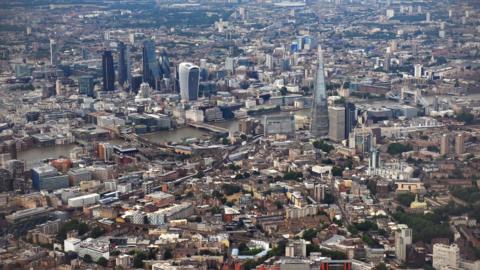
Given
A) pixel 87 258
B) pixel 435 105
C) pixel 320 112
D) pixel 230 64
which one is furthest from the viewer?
pixel 230 64

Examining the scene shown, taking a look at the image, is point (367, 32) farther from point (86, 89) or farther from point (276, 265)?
point (276, 265)

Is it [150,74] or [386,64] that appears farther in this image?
[386,64]

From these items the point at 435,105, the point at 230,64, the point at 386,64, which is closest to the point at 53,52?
the point at 230,64

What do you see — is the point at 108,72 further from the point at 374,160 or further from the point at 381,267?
the point at 381,267

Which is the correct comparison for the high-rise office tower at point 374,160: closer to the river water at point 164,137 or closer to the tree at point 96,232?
the river water at point 164,137

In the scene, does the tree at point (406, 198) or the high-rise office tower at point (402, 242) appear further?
the tree at point (406, 198)

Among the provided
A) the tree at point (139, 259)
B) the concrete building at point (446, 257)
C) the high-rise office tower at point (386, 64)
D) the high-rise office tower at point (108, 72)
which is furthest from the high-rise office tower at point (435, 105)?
the tree at point (139, 259)
